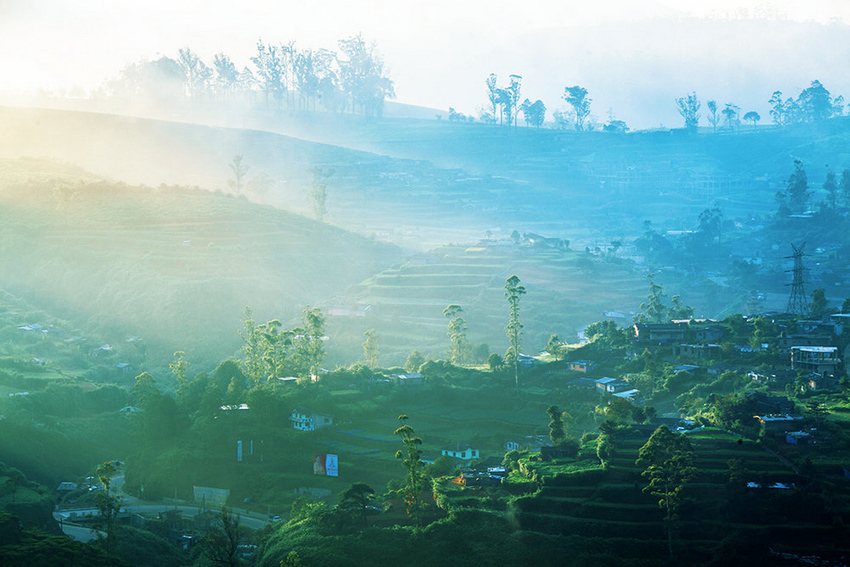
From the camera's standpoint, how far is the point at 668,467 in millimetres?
28156

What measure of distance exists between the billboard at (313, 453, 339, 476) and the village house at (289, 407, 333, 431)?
2.98 meters

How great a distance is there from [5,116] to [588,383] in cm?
9268

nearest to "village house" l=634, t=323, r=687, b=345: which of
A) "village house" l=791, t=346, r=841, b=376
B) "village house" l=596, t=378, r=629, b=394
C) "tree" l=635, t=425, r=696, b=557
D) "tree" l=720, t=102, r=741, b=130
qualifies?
"village house" l=596, t=378, r=629, b=394

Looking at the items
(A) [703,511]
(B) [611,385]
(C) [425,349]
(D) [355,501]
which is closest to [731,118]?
(C) [425,349]

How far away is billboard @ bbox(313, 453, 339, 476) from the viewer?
3562 cm

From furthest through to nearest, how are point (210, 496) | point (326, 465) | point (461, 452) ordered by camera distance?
Answer: 1. point (326, 465)
2. point (461, 452)
3. point (210, 496)

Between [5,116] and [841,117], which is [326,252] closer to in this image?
[5,116]

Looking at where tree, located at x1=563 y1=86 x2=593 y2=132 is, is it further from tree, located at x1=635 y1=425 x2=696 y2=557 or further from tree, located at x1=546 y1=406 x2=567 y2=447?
tree, located at x1=635 y1=425 x2=696 y2=557

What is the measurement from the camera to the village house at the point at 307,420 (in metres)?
38.9

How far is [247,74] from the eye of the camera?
14325 centimetres

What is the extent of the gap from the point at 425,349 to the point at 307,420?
19.6 meters

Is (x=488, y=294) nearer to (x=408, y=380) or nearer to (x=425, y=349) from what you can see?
(x=425, y=349)

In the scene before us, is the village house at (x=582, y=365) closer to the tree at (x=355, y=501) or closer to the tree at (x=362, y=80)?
the tree at (x=355, y=501)

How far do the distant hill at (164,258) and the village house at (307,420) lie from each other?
18.1m
